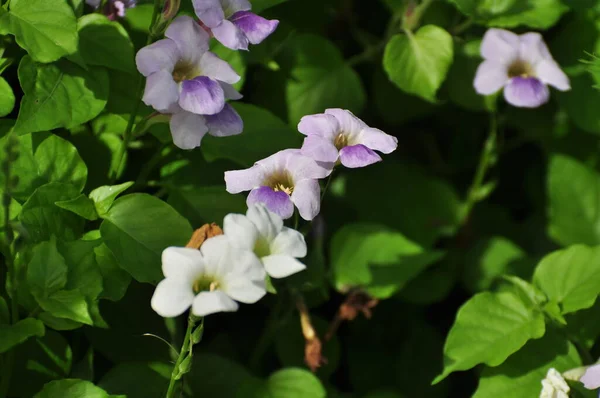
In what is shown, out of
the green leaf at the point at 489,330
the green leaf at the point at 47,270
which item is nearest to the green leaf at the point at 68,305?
the green leaf at the point at 47,270

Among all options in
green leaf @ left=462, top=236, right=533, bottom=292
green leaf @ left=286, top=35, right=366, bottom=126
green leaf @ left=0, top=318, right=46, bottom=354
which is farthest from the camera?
green leaf @ left=462, top=236, right=533, bottom=292

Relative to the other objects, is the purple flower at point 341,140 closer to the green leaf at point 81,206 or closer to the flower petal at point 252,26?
the flower petal at point 252,26

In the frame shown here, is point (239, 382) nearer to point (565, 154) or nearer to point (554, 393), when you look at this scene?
point (554, 393)

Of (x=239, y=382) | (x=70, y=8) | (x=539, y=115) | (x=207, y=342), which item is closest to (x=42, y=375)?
(x=239, y=382)

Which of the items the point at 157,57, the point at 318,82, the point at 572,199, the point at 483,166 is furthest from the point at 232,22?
the point at 572,199

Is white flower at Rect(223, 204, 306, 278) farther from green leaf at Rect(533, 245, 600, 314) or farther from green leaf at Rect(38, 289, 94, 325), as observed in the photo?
green leaf at Rect(533, 245, 600, 314)

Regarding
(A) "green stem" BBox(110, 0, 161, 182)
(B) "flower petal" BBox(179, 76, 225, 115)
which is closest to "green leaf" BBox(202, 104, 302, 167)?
(A) "green stem" BBox(110, 0, 161, 182)
